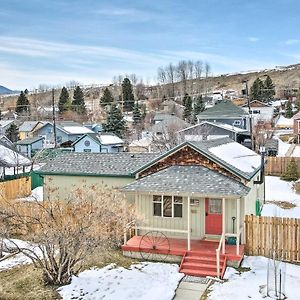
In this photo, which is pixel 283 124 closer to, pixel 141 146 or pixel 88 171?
pixel 141 146

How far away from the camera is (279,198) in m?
28.5

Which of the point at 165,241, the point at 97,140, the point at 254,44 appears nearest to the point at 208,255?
the point at 165,241

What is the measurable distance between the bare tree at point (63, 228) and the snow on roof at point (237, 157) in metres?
5.86

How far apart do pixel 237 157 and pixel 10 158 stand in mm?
20084

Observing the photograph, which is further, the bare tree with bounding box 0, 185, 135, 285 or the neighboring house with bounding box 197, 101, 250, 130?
the neighboring house with bounding box 197, 101, 250, 130

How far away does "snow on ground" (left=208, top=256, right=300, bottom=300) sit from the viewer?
42.4ft

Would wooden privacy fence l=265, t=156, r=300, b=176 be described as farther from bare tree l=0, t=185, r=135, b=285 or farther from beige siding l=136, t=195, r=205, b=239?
bare tree l=0, t=185, r=135, b=285

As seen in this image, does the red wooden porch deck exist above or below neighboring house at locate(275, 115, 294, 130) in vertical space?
below

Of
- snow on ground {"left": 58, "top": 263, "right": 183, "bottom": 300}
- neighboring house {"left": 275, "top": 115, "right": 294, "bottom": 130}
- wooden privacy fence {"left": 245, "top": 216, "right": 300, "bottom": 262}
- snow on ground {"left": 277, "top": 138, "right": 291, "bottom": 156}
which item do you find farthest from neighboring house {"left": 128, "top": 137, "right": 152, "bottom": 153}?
snow on ground {"left": 58, "top": 263, "right": 183, "bottom": 300}

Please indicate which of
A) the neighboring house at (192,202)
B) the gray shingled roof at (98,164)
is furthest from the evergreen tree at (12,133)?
the neighboring house at (192,202)

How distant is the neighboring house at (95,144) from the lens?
165 ft

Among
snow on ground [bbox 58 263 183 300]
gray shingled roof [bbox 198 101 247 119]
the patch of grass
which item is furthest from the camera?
gray shingled roof [bbox 198 101 247 119]

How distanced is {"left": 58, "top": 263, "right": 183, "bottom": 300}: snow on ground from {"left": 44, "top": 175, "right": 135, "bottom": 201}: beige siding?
5.60 m

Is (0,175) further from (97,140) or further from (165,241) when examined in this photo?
(165,241)
